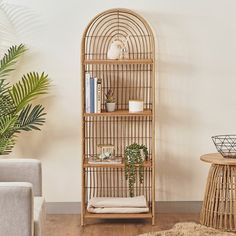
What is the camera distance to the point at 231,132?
5.27m

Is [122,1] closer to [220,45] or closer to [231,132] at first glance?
[220,45]

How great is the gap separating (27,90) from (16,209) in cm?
176

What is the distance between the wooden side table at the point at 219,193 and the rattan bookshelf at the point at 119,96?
0.56 meters

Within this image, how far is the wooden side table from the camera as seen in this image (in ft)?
15.2

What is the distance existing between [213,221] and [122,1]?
197 centimetres

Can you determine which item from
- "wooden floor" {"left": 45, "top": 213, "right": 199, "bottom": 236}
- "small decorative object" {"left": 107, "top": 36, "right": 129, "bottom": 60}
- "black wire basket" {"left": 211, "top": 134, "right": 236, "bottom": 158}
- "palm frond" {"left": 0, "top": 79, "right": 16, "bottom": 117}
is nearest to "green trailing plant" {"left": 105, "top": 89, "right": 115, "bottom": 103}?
"small decorative object" {"left": 107, "top": 36, "right": 129, "bottom": 60}

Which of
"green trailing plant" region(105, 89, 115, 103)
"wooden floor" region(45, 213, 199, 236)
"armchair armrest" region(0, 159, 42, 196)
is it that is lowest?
"wooden floor" region(45, 213, 199, 236)

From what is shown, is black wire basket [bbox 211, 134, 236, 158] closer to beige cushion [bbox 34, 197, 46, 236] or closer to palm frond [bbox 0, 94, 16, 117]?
beige cushion [bbox 34, 197, 46, 236]

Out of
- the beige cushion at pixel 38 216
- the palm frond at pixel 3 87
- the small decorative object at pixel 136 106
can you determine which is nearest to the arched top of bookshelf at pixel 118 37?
the small decorative object at pixel 136 106

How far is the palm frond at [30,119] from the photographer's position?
4966mm

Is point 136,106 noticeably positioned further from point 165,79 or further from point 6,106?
point 6,106

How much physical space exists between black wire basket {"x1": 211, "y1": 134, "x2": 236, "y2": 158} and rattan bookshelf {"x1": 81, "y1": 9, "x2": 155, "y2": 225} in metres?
0.57

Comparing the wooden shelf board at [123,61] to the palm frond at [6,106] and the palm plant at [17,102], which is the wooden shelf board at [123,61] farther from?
the palm frond at [6,106]

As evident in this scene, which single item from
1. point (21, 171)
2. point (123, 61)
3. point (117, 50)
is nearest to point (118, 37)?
point (117, 50)
